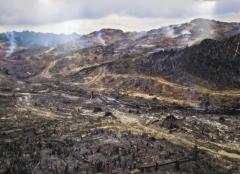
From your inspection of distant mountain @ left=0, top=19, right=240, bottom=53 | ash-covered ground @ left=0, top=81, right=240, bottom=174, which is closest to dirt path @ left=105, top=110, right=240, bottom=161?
ash-covered ground @ left=0, top=81, right=240, bottom=174

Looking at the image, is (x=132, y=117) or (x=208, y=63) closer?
(x=132, y=117)

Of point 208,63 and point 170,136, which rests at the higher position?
point 208,63

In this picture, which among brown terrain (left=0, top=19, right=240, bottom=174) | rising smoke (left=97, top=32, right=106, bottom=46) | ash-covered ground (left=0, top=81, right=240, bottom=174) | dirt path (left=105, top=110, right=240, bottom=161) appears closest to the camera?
ash-covered ground (left=0, top=81, right=240, bottom=174)

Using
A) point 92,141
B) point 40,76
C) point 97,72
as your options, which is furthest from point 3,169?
point 40,76

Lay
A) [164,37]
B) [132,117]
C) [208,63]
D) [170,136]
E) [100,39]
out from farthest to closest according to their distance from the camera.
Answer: [100,39]
[164,37]
[208,63]
[132,117]
[170,136]

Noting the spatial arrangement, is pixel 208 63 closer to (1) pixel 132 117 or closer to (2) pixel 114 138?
(1) pixel 132 117

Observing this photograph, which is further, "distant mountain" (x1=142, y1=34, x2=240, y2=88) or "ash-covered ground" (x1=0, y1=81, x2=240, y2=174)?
"distant mountain" (x1=142, y1=34, x2=240, y2=88)

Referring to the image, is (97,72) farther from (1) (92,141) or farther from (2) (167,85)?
(1) (92,141)

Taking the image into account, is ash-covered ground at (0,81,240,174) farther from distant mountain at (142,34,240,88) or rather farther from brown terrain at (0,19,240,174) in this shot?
distant mountain at (142,34,240,88)

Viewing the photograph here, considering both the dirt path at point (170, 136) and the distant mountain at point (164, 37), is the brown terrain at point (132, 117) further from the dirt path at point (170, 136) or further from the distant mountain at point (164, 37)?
the distant mountain at point (164, 37)

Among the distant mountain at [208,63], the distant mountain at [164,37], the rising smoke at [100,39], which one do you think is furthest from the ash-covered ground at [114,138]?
the rising smoke at [100,39]

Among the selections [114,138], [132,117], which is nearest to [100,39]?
[132,117]
